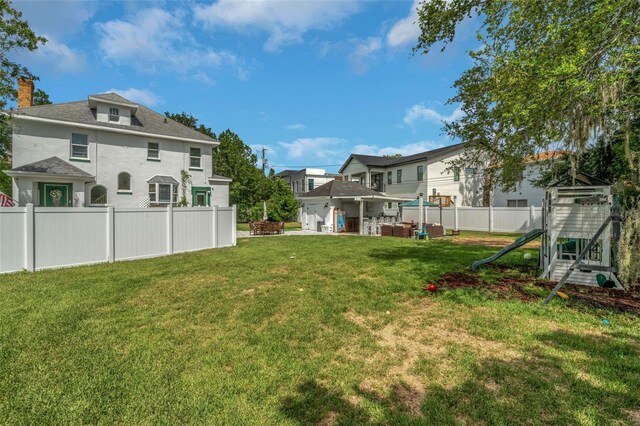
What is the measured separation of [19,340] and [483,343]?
19.3ft

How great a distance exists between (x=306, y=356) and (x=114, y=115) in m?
19.1

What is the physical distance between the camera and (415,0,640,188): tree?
4.73m

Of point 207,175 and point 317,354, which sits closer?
point 317,354

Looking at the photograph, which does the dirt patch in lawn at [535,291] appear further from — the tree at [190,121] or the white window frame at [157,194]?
the tree at [190,121]

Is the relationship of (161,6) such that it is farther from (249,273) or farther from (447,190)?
(447,190)

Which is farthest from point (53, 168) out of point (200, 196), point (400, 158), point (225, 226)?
point (400, 158)

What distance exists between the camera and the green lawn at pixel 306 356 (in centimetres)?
258

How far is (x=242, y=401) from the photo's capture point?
269 centimetres

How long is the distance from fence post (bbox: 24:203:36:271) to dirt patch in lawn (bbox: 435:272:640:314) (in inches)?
394

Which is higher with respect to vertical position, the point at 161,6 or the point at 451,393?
the point at 161,6

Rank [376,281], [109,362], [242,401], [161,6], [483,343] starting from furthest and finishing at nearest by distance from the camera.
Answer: [161,6] < [376,281] < [483,343] < [109,362] < [242,401]

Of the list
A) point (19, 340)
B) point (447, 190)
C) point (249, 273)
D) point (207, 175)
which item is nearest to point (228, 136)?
point (207, 175)

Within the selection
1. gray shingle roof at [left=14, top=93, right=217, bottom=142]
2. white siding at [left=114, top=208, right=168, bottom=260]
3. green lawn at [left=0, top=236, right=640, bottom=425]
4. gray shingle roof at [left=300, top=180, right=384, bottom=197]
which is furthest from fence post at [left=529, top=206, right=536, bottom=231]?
white siding at [left=114, top=208, right=168, bottom=260]

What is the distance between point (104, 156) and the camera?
53.4 ft
